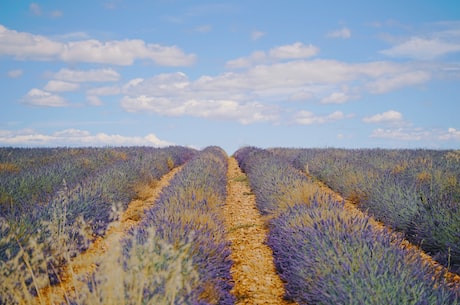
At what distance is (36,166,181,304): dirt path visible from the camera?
3.16 m

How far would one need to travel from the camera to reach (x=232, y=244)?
6.99 m

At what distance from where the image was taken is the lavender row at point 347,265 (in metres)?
3.50

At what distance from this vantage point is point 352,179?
11383 mm

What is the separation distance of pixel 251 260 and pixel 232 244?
0.91 m

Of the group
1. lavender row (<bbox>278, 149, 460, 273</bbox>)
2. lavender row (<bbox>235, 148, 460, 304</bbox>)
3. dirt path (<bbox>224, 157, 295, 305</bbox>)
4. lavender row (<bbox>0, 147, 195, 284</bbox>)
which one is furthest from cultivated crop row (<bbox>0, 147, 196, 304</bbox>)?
lavender row (<bbox>278, 149, 460, 273</bbox>)

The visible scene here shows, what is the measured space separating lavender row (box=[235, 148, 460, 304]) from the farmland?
0.7 inches

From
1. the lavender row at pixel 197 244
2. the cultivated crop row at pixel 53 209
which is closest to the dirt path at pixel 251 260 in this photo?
the lavender row at pixel 197 244

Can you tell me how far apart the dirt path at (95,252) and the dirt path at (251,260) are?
1.62 meters

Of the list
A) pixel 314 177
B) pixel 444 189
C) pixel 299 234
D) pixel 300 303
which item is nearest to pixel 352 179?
pixel 444 189

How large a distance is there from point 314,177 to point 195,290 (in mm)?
11973

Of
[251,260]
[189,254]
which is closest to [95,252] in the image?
[251,260]

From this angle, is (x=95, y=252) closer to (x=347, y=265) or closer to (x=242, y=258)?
(x=242, y=258)

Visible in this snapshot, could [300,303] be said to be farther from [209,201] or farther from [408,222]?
[408,222]

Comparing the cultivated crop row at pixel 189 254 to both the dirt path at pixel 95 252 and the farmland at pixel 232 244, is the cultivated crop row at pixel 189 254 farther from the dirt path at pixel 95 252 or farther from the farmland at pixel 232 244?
the dirt path at pixel 95 252
